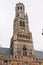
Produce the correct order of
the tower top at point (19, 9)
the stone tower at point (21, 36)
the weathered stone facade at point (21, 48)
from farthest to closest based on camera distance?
the tower top at point (19, 9)
the stone tower at point (21, 36)
the weathered stone facade at point (21, 48)

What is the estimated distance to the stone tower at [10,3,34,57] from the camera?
3351 inches

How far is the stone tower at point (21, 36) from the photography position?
85.1 metres

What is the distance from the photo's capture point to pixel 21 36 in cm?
8788

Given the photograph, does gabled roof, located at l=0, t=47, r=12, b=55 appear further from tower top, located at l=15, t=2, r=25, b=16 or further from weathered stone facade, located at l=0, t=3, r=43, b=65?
tower top, located at l=15, t=2, r=25, b=16

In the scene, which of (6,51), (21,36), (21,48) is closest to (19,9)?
(21,36)

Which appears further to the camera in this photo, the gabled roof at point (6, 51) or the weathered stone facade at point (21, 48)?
the gabled roof at point (6, 51)

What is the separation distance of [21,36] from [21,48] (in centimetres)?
494

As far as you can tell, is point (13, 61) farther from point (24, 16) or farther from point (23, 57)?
point (24, 16)

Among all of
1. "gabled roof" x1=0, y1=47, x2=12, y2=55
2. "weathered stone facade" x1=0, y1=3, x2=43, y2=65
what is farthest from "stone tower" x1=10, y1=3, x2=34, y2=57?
"gabled roof" x1=0, y1=47, x2=12, y2=55

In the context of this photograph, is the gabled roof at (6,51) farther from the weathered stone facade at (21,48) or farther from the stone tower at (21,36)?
the stone tower at (21,36)

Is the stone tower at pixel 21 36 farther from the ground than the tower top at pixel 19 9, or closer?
closer

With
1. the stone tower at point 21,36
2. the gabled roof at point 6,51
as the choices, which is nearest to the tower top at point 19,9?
the stone tower at point 21,36

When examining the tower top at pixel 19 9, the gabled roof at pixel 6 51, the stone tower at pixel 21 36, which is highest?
the tower top at pixel 19 9

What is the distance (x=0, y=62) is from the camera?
263ft
